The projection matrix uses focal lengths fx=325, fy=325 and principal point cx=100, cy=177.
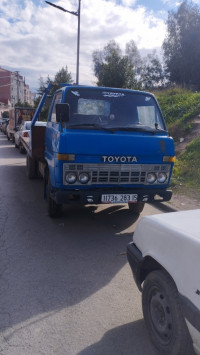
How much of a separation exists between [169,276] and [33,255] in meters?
2.48

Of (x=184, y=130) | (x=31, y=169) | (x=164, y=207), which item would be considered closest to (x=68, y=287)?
(x=164, y=207)

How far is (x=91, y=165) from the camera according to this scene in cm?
492

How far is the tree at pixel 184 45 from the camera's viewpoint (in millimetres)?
33031

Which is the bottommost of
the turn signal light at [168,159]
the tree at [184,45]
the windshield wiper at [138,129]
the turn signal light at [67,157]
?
the turn signal light at [168,159]

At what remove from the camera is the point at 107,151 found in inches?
194

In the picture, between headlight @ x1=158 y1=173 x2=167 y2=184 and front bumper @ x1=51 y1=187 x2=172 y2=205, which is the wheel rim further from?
headlight @ x1=158 y1=173 x2=167 y2=184

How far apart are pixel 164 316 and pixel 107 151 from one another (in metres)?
2.84

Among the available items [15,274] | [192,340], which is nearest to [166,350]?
[192,340]

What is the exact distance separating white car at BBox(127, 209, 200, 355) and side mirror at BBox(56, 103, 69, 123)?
271 cm

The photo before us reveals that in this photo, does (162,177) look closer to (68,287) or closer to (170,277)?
(68,287)

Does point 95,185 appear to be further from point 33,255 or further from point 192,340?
A: point 192,340

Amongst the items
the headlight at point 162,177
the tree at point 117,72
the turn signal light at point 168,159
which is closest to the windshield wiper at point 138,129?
the turn signal light at point 168,159

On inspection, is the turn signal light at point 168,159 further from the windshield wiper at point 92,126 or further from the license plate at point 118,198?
the windshield wiper at point 92,126

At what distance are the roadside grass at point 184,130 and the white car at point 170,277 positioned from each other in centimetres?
574
